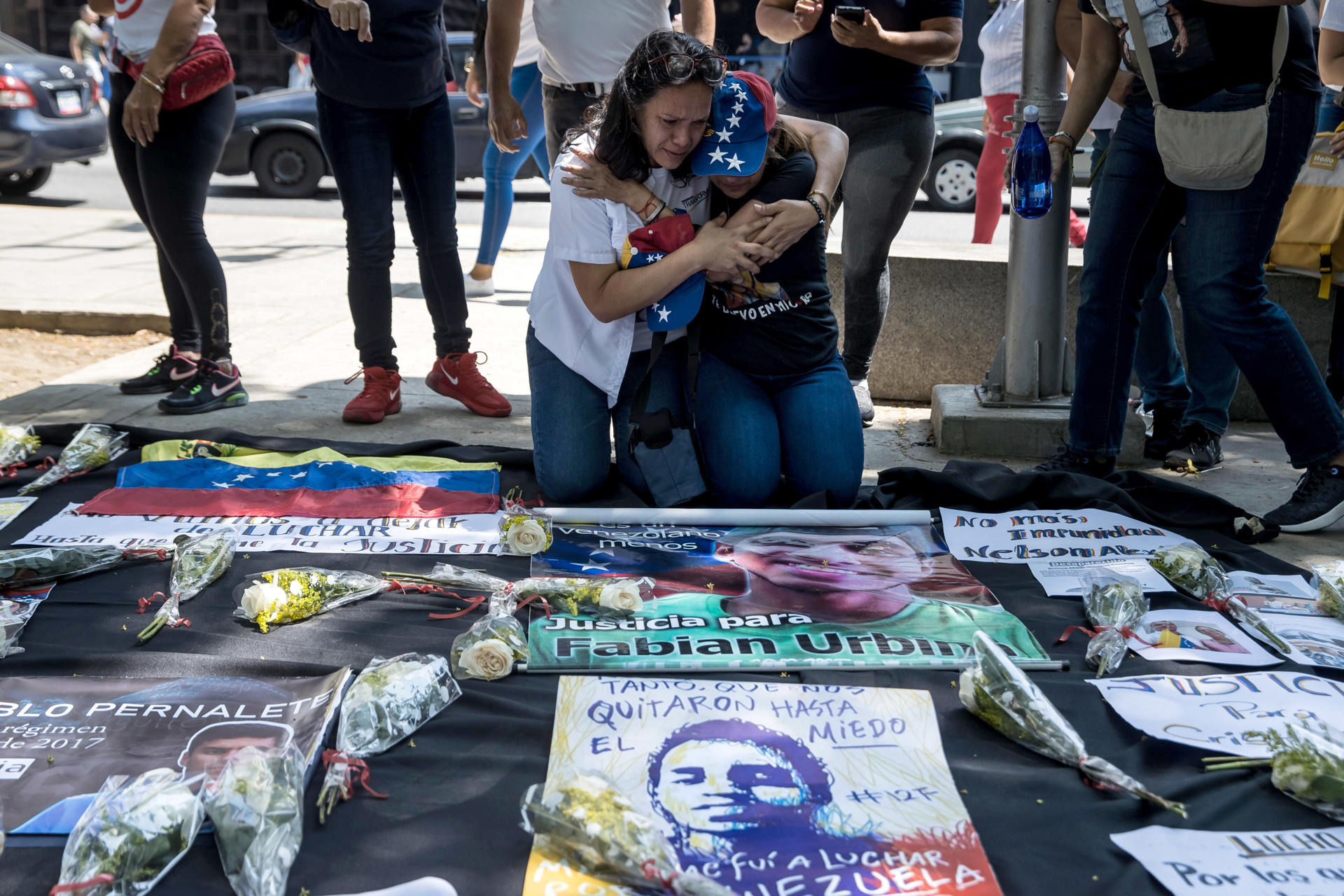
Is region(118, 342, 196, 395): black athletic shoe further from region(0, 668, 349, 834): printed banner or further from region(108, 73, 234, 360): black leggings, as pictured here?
region(0, 668, 349, 834): printed banner

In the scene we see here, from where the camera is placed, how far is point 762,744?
6.04 ft

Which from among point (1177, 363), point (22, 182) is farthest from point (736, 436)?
point (22, 182)

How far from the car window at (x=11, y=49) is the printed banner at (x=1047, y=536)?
906 centimetres

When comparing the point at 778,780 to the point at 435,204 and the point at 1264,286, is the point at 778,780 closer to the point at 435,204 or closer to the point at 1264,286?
the point at 1264,286

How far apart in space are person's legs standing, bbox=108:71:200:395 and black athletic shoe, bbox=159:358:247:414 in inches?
4.1

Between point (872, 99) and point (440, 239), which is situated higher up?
point (872, 99)

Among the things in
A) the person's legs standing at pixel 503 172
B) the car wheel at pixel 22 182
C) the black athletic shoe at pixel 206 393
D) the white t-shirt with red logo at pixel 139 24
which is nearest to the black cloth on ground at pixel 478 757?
the black athletic shoe at pixel 206 393

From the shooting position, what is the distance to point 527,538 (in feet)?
8.56

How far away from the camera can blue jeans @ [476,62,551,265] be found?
16.8 feet

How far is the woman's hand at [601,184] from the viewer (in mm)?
2680

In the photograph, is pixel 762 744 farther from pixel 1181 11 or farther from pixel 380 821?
pixel 1181 11

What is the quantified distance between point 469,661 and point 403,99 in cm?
220

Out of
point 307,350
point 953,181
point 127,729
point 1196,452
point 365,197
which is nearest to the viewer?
point 127,729

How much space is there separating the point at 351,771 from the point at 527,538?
903 millimetres
